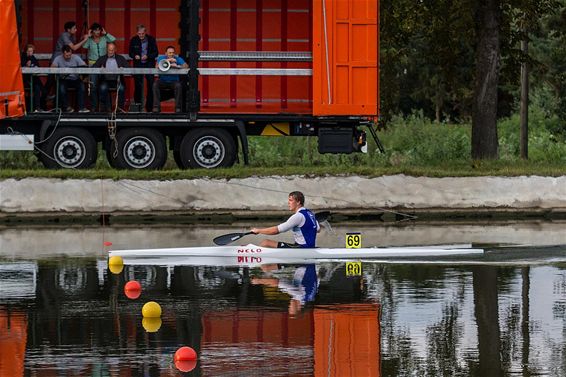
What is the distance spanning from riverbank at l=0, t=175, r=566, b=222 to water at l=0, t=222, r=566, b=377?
4307mm

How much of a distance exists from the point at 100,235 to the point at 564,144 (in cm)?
1950

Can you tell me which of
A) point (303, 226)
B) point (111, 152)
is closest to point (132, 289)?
point (303, 226)

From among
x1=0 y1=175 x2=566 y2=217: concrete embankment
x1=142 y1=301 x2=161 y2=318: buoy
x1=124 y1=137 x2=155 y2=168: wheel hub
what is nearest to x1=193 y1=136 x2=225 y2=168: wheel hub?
x1=124 y1=137 x2=155 y2=168: wheel hub

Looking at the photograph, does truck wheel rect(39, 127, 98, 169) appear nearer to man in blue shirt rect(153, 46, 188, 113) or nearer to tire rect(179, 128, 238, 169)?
man in blue shirt rect(153, 46, 188, 113)

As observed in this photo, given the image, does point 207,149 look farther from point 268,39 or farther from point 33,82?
point 33,82

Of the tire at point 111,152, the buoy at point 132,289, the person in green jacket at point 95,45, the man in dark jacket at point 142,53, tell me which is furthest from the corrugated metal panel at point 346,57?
the buoy at point 132,289

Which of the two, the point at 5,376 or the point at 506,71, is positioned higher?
the point at 506,71

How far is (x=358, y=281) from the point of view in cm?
1889

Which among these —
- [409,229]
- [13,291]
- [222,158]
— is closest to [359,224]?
[409,229]

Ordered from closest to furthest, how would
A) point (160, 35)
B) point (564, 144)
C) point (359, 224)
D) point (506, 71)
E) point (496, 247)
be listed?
1. point (496, 247)
2. point (359, 224)
3. point (160, 35)
4. point (506, 71)
5. point (564, 144)

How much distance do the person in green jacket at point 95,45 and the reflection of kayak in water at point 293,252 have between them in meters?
10.8

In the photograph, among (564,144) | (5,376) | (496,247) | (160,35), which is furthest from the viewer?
(564,144)

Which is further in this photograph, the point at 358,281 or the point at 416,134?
the point at 416,134

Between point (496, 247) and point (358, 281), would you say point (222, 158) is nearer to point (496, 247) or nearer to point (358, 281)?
point (496, 247)
